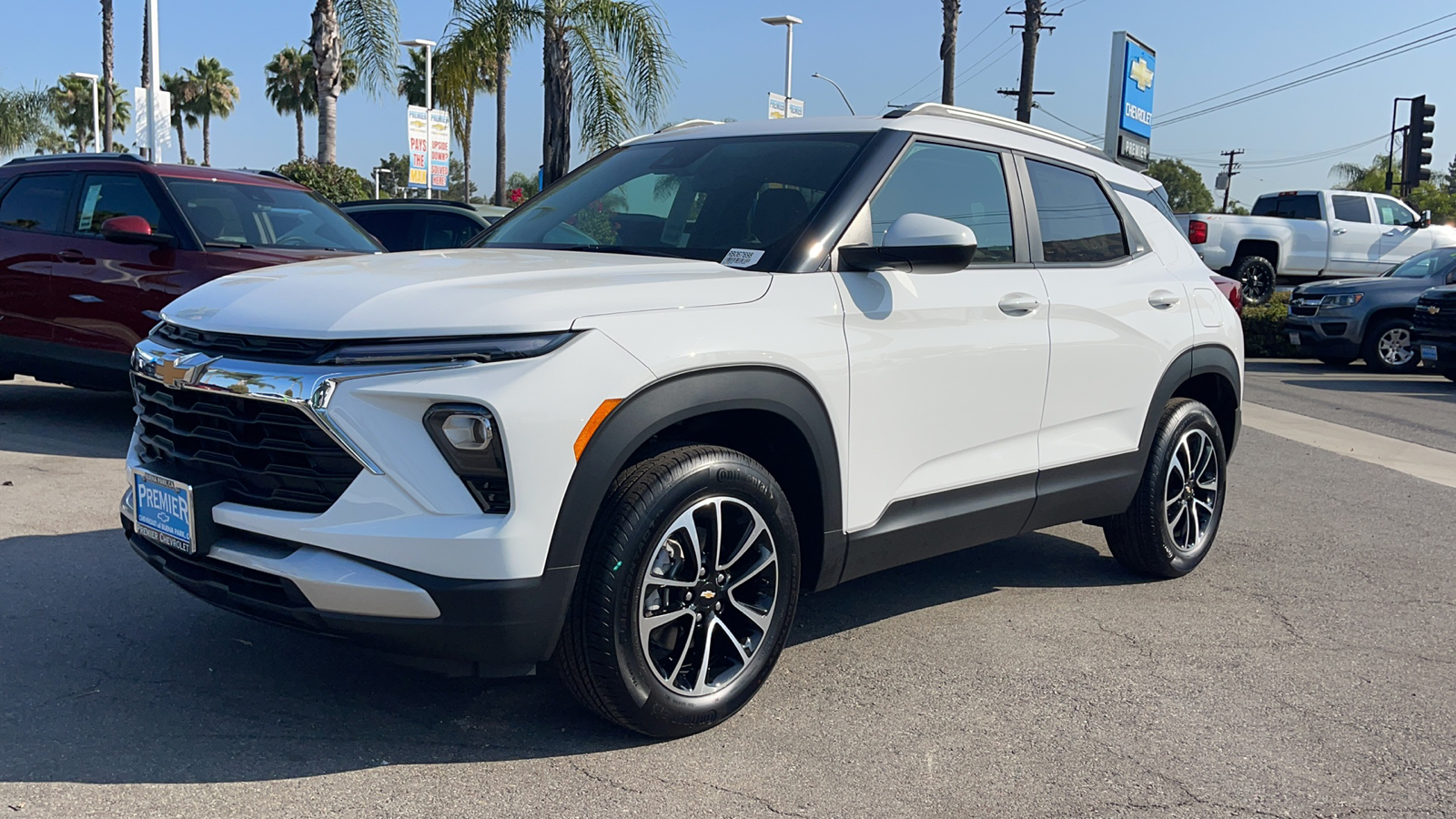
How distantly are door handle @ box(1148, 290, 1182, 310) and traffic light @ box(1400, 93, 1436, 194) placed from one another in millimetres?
21356

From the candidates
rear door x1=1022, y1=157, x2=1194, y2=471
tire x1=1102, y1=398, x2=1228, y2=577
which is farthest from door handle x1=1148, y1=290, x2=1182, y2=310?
tire x1=1102, y1=398, x2=1228, y2=577

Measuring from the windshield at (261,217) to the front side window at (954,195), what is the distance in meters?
5.23

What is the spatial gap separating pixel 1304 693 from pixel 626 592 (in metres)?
2.37

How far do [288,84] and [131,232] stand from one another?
65.6 m

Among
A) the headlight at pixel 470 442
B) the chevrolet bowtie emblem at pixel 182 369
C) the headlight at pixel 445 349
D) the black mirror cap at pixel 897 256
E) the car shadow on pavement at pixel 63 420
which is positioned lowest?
the car shadow on pavement at pixel 63 420

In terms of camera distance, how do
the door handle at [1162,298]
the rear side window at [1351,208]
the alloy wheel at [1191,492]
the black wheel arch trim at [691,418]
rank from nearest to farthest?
the black wheel arch trim at [691,418] → the door handle at [1162,298] → the alloy wheel at [1191,492] → the rear side window at [1351,208]

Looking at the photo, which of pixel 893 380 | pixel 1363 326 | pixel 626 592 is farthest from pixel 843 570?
pixel 1363 326

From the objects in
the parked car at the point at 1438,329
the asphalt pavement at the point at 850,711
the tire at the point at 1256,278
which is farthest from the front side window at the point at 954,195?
the tire at the point at 1256,278

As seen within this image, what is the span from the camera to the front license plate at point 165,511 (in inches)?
123

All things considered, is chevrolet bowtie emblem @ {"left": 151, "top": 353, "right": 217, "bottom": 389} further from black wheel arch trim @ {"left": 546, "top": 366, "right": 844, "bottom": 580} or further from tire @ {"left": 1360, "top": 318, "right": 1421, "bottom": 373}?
tire @ {"left": 1360, "top": 318, "right": 1421, "bottom": 373}

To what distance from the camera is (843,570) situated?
376 cm

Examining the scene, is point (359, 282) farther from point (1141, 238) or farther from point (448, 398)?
point (1141, 238)

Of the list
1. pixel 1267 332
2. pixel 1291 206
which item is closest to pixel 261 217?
pixel 1267 332

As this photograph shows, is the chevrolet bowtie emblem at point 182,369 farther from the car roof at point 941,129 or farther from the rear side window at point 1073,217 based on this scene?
the rear side window at point 1073,217
